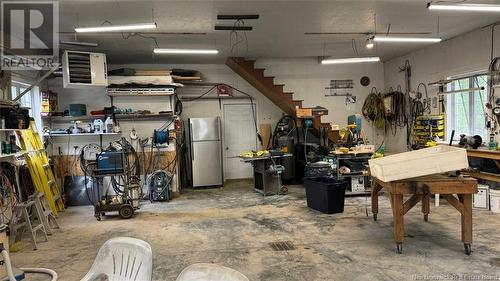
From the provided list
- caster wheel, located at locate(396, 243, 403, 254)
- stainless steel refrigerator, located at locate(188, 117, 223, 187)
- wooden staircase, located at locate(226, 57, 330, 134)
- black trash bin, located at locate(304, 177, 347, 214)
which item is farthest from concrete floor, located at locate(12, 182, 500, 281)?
wooden staircase, located at locate(226, 57, 330, 134)

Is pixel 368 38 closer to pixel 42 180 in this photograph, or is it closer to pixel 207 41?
pixel 207 41

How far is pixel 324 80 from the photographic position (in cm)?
910

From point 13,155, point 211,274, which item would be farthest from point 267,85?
point 211,274

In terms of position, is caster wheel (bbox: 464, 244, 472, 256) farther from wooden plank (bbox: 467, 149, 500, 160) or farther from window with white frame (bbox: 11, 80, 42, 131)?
window with white frame (bbox: 11, 80, 42, 131)

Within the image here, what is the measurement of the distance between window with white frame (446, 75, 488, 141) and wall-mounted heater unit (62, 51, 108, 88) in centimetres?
710

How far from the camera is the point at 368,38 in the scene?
22.0 ft

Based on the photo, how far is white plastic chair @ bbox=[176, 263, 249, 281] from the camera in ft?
Result: 4.48

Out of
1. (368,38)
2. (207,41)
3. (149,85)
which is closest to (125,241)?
(207,41)

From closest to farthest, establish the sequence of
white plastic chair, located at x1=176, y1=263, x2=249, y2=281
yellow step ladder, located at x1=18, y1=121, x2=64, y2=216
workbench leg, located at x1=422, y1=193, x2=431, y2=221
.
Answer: white plastic chair, located at x1=176, y1=263, x2=249, y2=281
workbench leg, located at x1=422, y1=193, x2=431, y2=221
yellow step ladder, located at x1=18, y1=121, x2=64, y2=216

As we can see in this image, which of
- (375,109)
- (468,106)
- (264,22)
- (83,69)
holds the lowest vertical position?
(468,106)

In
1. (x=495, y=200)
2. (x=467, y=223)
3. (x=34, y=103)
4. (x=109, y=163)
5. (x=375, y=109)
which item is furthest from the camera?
(x=375, y=109)

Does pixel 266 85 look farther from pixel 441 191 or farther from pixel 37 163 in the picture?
pixel 441 191

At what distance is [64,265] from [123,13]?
3.47m

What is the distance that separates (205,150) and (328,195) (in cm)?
350
